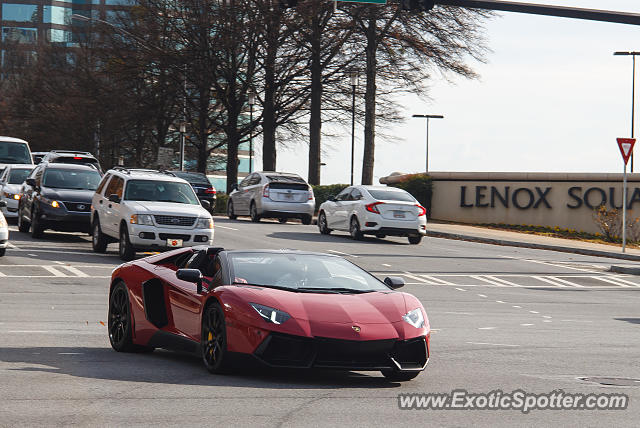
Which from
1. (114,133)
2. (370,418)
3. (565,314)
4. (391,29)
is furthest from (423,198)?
(370,418)

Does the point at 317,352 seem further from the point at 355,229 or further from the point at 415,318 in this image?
the point at 355,229

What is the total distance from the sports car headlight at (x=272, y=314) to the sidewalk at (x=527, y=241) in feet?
73.8

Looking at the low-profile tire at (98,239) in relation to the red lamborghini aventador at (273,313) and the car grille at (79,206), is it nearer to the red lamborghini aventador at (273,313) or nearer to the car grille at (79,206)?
the car grille at (79,206)

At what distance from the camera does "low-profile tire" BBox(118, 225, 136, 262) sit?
22812 mm

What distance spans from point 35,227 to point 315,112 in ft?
80.4

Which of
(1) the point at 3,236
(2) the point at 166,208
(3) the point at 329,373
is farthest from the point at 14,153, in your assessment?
(3) the point at 329,373

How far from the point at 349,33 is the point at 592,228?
44.2 ft

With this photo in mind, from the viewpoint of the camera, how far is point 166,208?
75.6 feet

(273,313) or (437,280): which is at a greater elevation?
(273,313)

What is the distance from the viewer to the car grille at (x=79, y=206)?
26.9 metres

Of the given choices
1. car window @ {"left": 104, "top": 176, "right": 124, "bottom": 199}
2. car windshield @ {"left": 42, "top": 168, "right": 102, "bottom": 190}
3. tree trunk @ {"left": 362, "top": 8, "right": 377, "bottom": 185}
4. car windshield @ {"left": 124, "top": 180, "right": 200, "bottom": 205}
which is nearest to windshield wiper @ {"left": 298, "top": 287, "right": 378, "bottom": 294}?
car windshield @ {"left": 124, "top": 180, "right": 200, "bottom": 205}

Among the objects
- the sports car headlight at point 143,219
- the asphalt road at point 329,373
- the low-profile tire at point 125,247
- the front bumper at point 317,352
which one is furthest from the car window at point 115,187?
the front bumper at point 317,352

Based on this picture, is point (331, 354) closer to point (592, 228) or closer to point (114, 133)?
point (592, 228)

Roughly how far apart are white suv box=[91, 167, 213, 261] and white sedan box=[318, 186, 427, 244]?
7.72 meters
